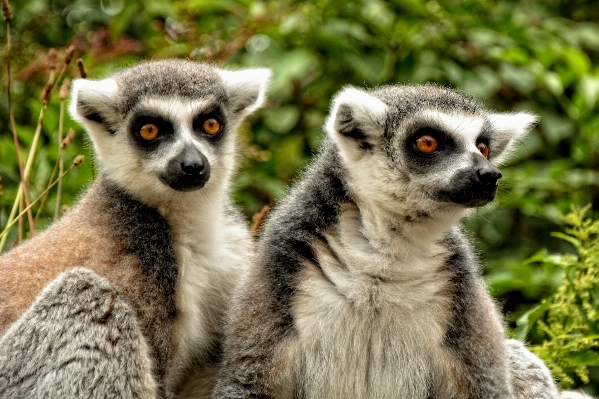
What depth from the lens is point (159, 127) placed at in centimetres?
545

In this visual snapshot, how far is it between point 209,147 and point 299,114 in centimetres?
277

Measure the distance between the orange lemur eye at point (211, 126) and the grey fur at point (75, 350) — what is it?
141 cm

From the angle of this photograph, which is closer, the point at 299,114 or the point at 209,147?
the point at 209,147

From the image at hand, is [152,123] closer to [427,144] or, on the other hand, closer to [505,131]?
[427,144]

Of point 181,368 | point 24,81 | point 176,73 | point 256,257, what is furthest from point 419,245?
point 24,81

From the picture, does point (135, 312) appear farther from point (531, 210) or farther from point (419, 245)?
point (531, 210)

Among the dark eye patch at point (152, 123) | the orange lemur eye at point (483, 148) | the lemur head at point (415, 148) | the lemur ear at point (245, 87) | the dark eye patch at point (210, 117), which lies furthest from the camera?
the lemur ear at point (245, 87)

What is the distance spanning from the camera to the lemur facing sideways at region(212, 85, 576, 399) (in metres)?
4.57

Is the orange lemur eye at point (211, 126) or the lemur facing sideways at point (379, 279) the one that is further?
the orange lemur eye at point (211, 126)

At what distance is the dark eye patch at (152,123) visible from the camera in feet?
17.8

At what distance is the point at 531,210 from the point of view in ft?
25.0

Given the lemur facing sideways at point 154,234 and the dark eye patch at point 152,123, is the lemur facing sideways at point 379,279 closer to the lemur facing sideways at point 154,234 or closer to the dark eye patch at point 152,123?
the lemur facing sideways at point 154,234

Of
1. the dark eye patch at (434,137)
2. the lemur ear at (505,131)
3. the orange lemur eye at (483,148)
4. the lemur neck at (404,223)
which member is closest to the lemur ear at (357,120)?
the dark eye patch at (434,137)

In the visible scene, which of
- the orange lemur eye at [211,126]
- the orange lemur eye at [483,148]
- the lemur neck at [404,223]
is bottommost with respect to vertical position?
the orange lemur eye at [211,126]
